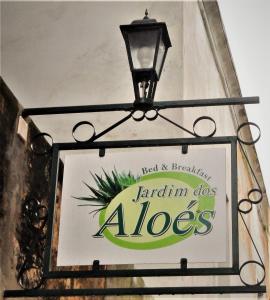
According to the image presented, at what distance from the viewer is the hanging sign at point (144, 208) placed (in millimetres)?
5090

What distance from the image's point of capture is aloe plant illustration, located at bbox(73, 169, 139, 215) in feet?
17.4

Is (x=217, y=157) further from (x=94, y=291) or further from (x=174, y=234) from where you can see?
(x=94, y=291)

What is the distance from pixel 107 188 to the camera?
17.5 ft

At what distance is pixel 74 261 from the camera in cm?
520

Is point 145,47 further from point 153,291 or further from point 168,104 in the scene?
point 153,291

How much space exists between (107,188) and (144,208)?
314 mm

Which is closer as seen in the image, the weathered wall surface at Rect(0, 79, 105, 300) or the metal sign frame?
the metal sign frame

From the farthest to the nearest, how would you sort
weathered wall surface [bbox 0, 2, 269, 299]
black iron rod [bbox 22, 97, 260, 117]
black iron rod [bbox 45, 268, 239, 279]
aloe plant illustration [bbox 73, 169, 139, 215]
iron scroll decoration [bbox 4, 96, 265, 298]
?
weathered wall surface [bbox 0, 2, 269, 299], black iron rod [bbox 22, 97, 260, 117], aloe plant illustration [bbox 73, 169, 139, 215], iron scroll decoration [bbox 4, 96, 265, 298], black iron rod [bbox 45, 268, 239, 279]

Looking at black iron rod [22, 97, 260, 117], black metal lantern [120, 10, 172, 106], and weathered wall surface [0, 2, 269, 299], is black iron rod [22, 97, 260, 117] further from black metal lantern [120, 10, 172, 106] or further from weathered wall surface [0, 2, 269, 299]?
weathered wall surface [0, 2, 269, 299]

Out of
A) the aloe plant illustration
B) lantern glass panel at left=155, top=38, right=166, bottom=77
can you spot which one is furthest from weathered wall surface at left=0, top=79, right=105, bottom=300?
lantern glass panel at left=155, top=38, right=166, bottom=77

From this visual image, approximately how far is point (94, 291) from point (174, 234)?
0.64 metres

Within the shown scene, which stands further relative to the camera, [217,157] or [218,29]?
[218,29]

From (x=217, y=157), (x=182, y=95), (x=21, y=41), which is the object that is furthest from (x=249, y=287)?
(x=21, y=41)

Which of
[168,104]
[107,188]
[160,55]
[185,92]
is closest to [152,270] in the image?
[107,188]
